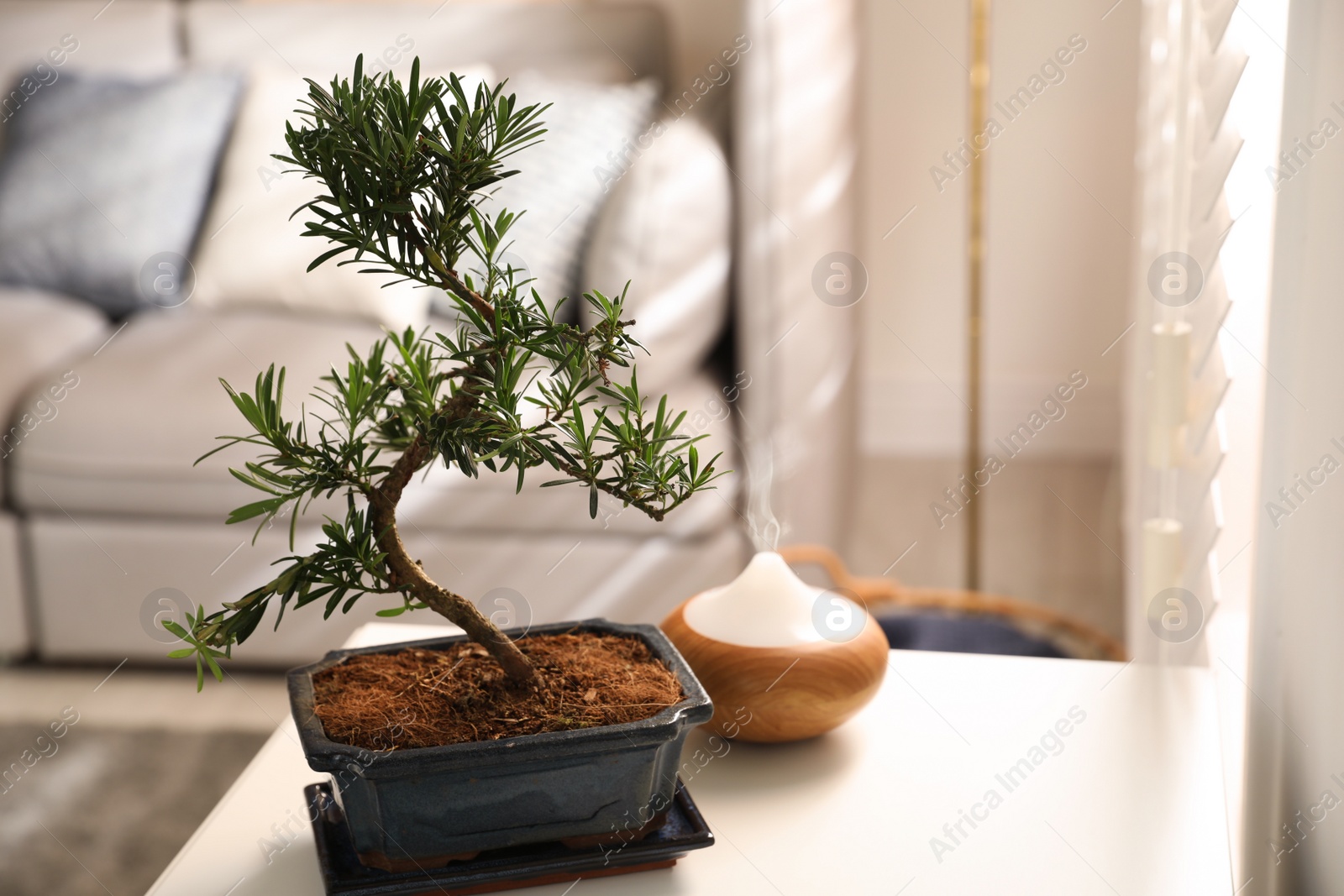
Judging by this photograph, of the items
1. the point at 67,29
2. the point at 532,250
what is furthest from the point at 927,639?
the point at 67,29

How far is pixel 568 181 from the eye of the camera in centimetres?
200

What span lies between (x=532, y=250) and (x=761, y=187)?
39 cm

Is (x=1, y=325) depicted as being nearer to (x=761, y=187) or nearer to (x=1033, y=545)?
(x=761, y=187)

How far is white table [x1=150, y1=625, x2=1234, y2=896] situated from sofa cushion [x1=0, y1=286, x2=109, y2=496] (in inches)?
47.3

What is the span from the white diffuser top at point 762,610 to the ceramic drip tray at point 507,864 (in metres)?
0.13

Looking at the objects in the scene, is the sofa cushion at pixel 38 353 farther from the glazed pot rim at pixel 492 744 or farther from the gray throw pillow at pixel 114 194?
the glazed pot rim at pixel 492 744

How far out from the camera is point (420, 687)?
27.0 inches

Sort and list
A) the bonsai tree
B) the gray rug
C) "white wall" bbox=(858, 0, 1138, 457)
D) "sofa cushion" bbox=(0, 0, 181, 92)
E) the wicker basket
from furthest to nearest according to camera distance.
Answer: "white wall" bbox=(858, 0, 1138, 457) → "sofa cushion" bbox=(0, 0, 181, 92) → the wicker basket → the gray rug → the bonsai tree

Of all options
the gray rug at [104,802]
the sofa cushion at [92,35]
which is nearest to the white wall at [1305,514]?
the gray rug at [104,802]

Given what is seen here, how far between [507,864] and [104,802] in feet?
3.76

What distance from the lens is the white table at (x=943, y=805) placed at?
675 mm

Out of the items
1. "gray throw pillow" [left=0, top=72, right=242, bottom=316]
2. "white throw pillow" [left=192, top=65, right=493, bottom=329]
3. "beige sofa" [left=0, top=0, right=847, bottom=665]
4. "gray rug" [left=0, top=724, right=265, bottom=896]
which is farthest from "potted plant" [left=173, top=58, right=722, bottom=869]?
"gray throw pillow" [left=0, top=72, right=242, bottom=316]

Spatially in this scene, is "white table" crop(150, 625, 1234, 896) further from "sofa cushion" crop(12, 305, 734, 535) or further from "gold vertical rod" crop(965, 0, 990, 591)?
"gold vertical rod" crop(965, 0, 990, 591)

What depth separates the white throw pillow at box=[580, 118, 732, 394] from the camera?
1.77 meters
